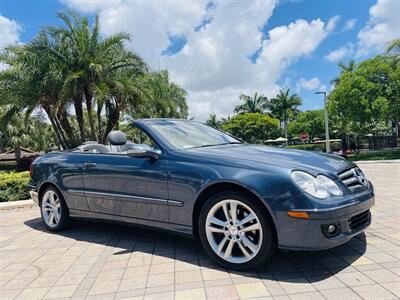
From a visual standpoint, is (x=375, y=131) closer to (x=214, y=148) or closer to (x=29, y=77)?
(x=29, y=77)

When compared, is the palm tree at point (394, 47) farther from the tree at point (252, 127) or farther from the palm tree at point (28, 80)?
the tree at point (252, 127)

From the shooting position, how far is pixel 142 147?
4.13 meters

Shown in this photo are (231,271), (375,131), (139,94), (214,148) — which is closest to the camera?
(231,271)

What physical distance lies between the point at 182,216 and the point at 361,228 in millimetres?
1772

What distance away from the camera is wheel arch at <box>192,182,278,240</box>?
321cm

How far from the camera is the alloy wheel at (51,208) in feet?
17.3

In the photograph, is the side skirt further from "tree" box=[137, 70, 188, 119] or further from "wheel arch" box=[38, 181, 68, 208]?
"tree" box=[137, 70, 188, 119]

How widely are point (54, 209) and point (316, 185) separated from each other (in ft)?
12.9

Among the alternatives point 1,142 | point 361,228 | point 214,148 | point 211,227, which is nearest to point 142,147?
point 214,148

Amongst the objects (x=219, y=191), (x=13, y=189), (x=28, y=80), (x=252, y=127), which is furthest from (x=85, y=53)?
(x=252, y=127)

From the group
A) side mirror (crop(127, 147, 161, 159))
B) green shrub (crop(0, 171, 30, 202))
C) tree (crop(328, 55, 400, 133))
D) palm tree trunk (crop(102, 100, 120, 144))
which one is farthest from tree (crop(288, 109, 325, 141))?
side mirror (crop(127, 147, 161, 159))

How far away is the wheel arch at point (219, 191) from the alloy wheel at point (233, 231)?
0.37 ft

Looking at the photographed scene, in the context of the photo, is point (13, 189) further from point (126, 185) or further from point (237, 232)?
point (237, 232)

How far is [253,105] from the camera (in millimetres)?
57656
